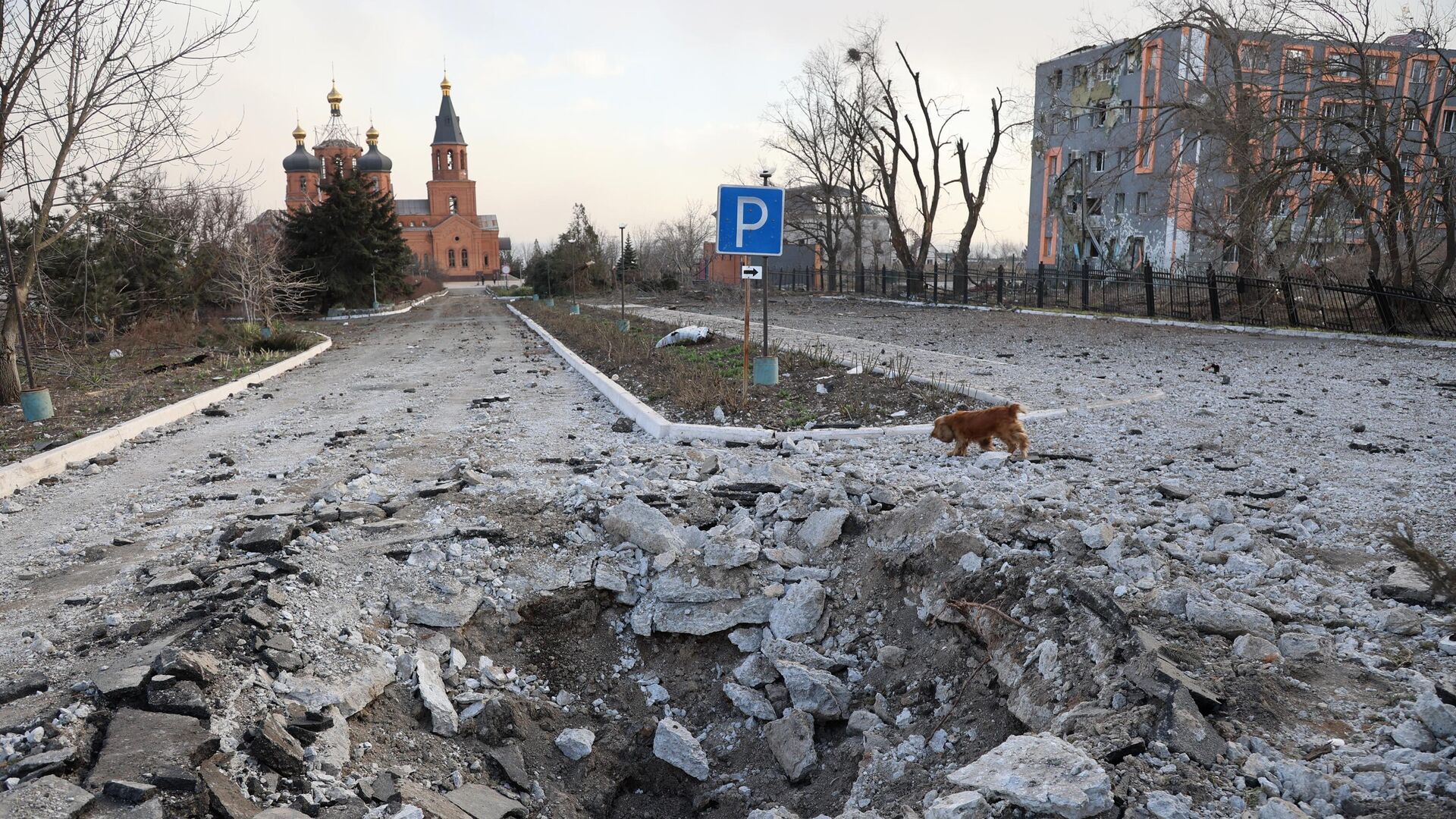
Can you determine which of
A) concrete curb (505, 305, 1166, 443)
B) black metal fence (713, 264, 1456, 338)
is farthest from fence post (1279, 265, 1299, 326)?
concrete curb (505, 305, 1166, 443)

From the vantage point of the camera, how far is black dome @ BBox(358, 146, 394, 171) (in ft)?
250

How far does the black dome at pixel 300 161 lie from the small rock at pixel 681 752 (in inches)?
3337

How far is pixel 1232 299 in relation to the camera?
19391 millimetres

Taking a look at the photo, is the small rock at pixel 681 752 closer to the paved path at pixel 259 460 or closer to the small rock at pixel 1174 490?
the paved path at pixel 259 460

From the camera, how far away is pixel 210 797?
8.63 feet

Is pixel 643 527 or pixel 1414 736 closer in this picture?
pixel 1414 736

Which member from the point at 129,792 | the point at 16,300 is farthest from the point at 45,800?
the point at 16,300

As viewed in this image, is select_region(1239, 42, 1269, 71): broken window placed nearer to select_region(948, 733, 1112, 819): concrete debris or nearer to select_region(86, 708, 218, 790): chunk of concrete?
select_region(948, 733, 1112, 819): concrete debris

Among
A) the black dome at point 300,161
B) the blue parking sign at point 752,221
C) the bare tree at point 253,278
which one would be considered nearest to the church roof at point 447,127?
the black dome at point 300,161

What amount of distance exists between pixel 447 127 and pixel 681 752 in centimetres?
10185

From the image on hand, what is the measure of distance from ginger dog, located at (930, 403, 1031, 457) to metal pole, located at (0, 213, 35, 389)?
1014 cm

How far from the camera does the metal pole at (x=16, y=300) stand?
9555 millimetres

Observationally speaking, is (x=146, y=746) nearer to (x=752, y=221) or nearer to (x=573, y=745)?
(x=573, y=745)

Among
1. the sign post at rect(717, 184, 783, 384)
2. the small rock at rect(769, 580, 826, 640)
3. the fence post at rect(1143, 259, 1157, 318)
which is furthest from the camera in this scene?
the fence post at rect(1143, 259, 1157, 318)
